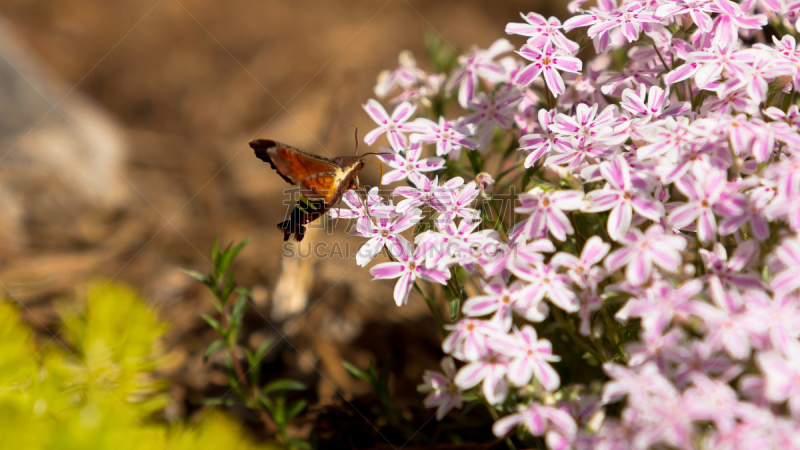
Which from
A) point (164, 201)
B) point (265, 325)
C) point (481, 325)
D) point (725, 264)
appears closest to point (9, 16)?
point (164, 201)

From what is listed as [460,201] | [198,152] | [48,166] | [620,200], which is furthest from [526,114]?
[198,152]

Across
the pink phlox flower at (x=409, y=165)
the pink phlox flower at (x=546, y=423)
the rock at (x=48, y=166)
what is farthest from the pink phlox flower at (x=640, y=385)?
the rock at (x=48, y=166)

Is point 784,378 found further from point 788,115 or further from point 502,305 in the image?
point 788,115

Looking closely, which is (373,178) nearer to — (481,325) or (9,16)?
(481,325)

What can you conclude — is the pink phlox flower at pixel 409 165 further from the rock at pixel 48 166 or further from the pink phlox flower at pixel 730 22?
the rock at pixel 48 166

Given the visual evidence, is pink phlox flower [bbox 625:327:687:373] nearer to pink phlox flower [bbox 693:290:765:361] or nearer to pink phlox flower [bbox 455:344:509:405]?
pink phlox flower [bbox 693:290:765:361]

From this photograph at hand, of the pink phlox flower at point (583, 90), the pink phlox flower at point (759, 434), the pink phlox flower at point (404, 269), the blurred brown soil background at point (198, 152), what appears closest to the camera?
the pink phlox flower at point (759, 434)
